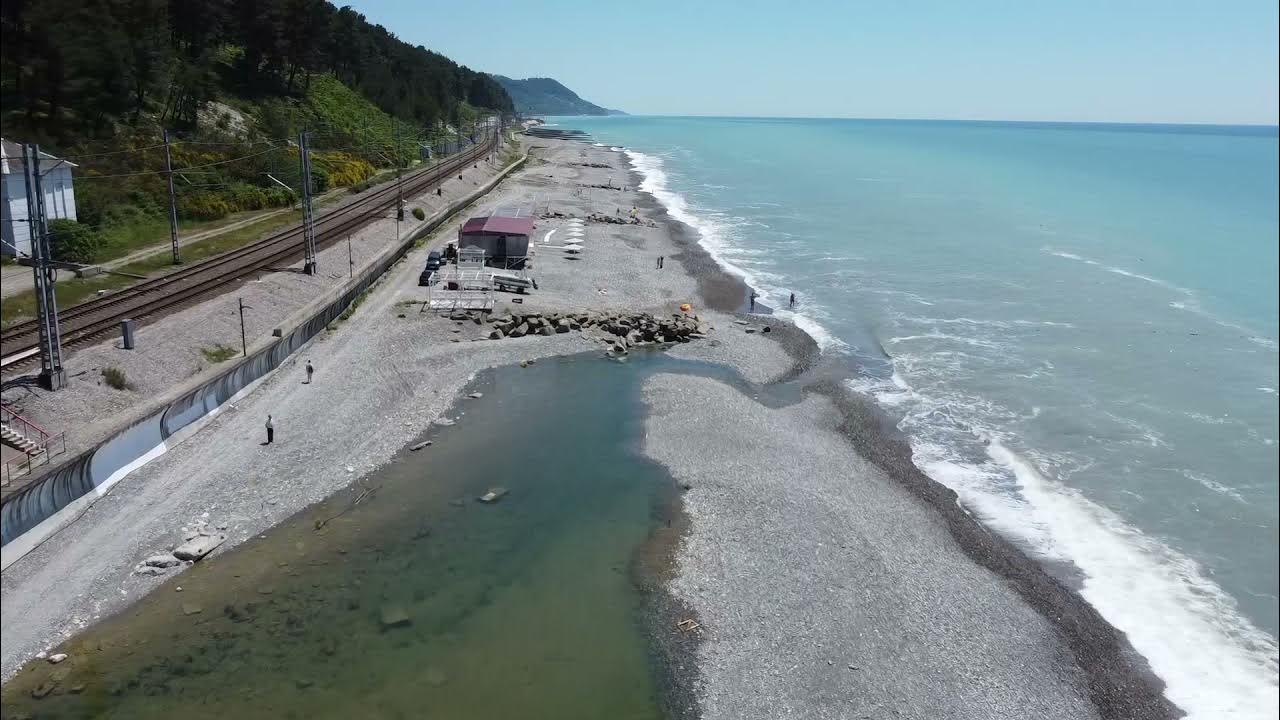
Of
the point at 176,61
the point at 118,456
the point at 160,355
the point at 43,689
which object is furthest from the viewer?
the point at 176,61

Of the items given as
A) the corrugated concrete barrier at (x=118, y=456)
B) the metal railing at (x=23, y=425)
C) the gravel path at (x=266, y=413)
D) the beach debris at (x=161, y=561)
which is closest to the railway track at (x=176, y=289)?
the gravel path at (x=266, y=413)

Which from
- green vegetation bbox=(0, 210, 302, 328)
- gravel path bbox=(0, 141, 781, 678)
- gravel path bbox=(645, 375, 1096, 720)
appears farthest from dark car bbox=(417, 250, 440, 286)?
gravel path bbox=(645, 375, 1096, 720)

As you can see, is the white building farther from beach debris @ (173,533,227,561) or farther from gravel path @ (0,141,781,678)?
beach debris @ (173,533,227,561)

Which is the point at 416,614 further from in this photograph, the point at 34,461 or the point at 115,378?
the point at 115,378

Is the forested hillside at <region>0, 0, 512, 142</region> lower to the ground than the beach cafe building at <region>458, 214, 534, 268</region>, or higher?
higher

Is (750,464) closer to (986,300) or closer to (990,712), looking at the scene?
(990,712)

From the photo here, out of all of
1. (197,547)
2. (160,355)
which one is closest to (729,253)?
(160,355)
